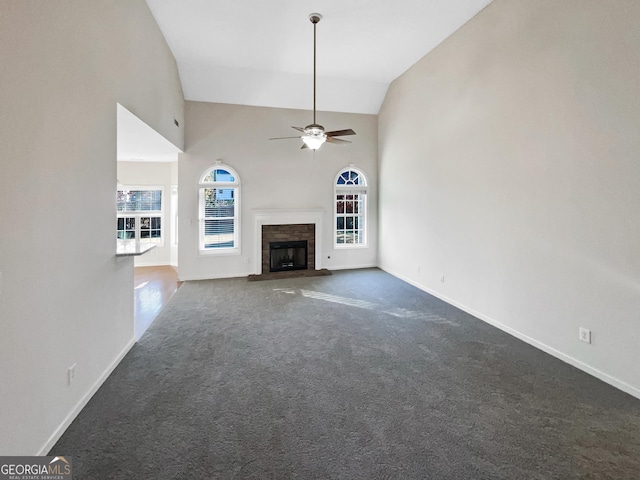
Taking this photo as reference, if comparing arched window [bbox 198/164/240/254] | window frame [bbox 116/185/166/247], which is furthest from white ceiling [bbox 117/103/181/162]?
window frame [bbox 116/185/166/247]

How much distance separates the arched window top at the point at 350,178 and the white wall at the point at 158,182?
408cm

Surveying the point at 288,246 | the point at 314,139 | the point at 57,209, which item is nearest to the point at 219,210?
the point at 288,246

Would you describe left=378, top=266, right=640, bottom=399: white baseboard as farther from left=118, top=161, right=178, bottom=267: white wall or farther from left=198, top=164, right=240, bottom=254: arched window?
left=118, top=161, right=178, bottom=267: white wall

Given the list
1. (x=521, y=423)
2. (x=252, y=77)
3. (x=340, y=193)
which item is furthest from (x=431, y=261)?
(x=252, y=77)

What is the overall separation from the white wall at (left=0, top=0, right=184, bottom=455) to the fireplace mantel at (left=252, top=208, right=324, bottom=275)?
358cm

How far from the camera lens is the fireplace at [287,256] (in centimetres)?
691

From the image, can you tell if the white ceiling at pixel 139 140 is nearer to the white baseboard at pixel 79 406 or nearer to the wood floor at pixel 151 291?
the wood floor at pixel 151 291

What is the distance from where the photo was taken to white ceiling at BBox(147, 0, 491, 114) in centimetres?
396

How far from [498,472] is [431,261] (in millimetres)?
3859

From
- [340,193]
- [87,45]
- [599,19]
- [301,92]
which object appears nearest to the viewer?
[87,45]

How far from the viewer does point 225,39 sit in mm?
4730

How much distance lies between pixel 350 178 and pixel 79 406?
6201mm

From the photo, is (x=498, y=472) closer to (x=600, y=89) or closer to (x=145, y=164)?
(x=600, y=89)

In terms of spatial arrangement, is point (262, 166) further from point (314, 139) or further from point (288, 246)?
point (314, 139)
